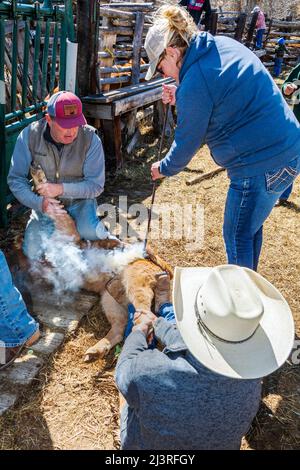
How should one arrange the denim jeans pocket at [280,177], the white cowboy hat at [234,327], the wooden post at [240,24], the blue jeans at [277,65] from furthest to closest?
the blue jeans at [277,65] → the wooden post at [240,24] → the denim jeans pocket at [280,177] → the white cowboy hat at [234,327]

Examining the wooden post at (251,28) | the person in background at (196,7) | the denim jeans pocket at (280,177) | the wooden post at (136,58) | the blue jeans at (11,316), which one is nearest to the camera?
the blue jeans at (11,316)

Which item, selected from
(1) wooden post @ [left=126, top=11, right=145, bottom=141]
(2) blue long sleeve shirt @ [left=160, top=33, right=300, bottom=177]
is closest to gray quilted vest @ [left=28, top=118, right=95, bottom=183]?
(2) blue long sleeve shirt @ [left=160, top=33, right=300, bottom=177]

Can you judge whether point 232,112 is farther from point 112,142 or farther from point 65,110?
point 112,142

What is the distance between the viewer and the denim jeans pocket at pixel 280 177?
2955mm

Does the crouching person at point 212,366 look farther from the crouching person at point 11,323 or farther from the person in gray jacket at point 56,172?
the person in gray jacket at point 56,172

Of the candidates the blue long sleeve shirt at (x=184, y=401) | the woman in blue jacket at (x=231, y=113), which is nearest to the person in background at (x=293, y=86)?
the woman in blue jacket at (x=231, y=113)

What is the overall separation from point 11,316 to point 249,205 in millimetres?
1874

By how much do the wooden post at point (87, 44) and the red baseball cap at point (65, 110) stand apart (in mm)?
2756

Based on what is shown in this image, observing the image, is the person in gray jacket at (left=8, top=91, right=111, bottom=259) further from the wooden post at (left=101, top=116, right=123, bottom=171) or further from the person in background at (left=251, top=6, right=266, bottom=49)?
the person in background at (left=251, top=6, right=266, bottom=49)

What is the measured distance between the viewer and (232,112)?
275cm

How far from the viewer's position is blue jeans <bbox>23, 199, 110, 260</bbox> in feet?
13.0

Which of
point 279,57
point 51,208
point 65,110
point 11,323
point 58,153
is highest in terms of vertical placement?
point 65,110

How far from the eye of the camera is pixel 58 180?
159 inches

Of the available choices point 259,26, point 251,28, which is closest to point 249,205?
point 251,28
